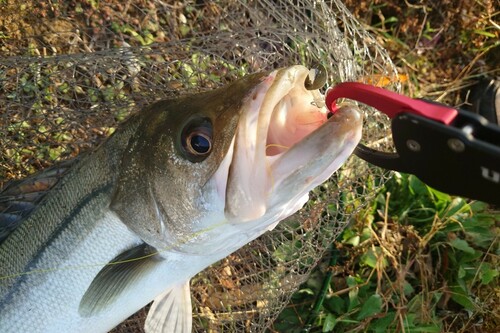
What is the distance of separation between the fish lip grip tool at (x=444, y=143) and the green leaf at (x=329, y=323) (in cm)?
175

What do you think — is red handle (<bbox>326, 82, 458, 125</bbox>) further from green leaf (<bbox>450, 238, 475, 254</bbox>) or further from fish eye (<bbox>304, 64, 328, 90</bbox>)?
green leaf (<bbox>450, 238, 475, 254</bbox>)

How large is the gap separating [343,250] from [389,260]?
0.97 feet

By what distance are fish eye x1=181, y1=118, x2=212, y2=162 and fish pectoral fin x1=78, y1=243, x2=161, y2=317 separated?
48 cm

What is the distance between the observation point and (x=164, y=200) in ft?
6.81

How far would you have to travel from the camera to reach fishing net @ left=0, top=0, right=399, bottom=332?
9.15 feet

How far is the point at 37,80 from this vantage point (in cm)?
283

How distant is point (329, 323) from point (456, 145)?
6.58ft

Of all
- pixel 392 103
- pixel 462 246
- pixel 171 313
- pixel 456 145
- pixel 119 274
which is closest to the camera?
pixel 456 145

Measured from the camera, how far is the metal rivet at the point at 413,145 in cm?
167

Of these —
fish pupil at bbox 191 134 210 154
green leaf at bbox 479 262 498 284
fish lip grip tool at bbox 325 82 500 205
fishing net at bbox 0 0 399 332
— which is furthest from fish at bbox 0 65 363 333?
green leaf at bbox 479 262 498 284

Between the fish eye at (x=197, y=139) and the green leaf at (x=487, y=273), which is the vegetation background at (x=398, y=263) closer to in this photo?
the green leaf at (x=487, y=273)

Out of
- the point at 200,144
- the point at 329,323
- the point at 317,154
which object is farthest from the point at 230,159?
the point at 329,323

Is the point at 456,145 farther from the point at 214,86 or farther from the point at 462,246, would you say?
the point at 462,246

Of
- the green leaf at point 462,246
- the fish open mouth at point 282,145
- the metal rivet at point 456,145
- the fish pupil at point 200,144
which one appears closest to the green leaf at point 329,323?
the green leaf at point 462,246
